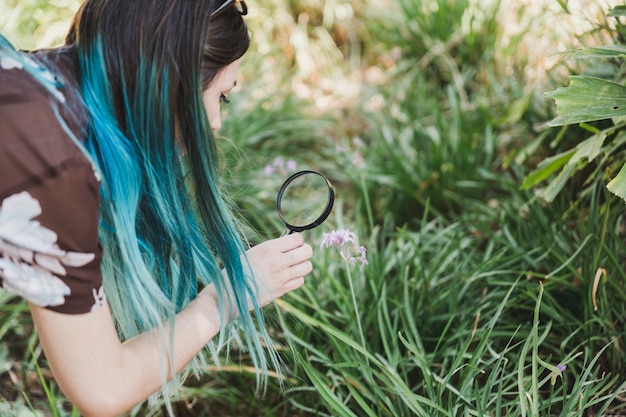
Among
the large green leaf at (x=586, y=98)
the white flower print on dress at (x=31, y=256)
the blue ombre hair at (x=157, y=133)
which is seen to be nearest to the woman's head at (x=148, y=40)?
the blue ombre hair at (x=157, y=133)

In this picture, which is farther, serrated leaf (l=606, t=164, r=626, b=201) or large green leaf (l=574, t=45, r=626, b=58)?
large green leaf (l=574, t=45, r=626, b=58)

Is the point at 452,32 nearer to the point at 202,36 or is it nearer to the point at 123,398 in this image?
the point at 202,36

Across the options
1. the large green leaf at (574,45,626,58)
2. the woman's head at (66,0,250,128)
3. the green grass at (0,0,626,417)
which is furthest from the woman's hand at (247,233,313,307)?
the large green leaf at (574,45,626,58)

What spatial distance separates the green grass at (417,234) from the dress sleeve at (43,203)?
2.02 ft

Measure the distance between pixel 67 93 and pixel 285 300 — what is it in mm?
1051

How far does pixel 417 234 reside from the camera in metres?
2.38

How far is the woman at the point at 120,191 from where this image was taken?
1.10 metres

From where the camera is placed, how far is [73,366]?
1.15m

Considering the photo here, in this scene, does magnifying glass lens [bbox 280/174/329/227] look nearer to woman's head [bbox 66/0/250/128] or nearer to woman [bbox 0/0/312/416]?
woman [bbox 0/0/312/416]

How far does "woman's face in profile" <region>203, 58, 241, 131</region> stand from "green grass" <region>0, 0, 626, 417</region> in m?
0.40

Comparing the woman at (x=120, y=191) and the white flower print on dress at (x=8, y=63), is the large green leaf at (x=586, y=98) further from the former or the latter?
the white flower print on dress at (x=8, y=63)

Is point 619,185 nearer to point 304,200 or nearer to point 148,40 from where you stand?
point 148,40

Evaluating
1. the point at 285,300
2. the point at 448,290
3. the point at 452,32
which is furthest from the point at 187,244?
the point at 452,32

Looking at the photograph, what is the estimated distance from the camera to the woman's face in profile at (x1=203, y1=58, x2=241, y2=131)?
134 centimetres
